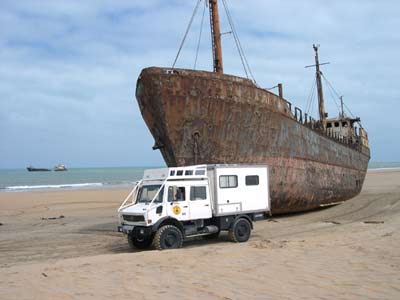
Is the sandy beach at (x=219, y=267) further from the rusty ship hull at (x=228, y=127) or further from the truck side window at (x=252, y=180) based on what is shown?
the rusty ship hull at (x=228, y=127)

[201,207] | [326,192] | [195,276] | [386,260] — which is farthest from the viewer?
[326,192]

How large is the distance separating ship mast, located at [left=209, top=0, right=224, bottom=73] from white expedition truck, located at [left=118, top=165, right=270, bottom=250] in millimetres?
5068

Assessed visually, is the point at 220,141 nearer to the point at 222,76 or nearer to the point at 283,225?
the point at 222,76

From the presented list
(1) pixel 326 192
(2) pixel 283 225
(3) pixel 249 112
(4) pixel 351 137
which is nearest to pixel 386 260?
(2) pixel 283 225

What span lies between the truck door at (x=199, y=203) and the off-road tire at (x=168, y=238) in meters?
0.63

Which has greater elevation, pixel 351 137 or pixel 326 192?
pixel 351 137

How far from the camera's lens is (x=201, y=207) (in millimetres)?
10344

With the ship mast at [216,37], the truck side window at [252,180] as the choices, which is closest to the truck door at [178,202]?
the truck side window at [252,180]

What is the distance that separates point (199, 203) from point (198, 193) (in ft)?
0.82

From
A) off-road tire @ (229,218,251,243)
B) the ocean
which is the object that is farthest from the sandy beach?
the ocean

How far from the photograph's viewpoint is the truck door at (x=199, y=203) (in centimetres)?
1019

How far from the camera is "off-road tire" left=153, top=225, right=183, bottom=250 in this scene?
9352 mm

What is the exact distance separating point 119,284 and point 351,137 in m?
24.1

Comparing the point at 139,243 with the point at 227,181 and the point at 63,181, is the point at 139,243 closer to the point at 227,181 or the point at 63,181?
the point at 227,181
